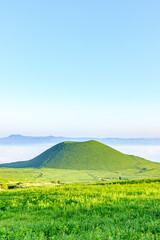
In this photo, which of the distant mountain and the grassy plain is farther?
the distant mountain

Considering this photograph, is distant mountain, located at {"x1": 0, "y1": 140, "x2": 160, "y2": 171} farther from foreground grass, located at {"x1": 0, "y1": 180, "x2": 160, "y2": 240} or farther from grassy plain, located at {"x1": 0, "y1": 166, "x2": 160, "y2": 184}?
foreground grass, located at {"x1": 0, "y1": 180, "x2": 160, "y2": 240}

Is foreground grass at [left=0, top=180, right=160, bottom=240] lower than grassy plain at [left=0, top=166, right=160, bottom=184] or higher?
higher

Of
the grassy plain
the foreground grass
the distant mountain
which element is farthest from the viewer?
the distant mountain

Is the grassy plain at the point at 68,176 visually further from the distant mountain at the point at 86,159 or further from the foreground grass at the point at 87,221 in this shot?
the foreground grass at the point at 87,221

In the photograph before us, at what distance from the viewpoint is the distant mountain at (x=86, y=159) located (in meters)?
167

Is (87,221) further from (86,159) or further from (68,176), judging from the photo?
(86,159)

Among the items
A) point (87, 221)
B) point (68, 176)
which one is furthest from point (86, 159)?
point (87, 221)

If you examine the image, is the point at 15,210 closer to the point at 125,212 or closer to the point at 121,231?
the point at 125,212

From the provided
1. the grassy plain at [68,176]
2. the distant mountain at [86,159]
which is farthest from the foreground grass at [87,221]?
the distant mountain at [86,159]

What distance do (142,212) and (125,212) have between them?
775 mm

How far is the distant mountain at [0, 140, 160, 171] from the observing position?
167 metres

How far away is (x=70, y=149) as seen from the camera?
184125 millimetres

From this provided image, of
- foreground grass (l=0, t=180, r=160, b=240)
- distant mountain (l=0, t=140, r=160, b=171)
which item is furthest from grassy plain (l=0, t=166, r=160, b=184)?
foreground grass (l=0, t=180, r=160, b=240)

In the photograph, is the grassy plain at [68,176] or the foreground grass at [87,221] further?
the grassy plain at [68,176]
